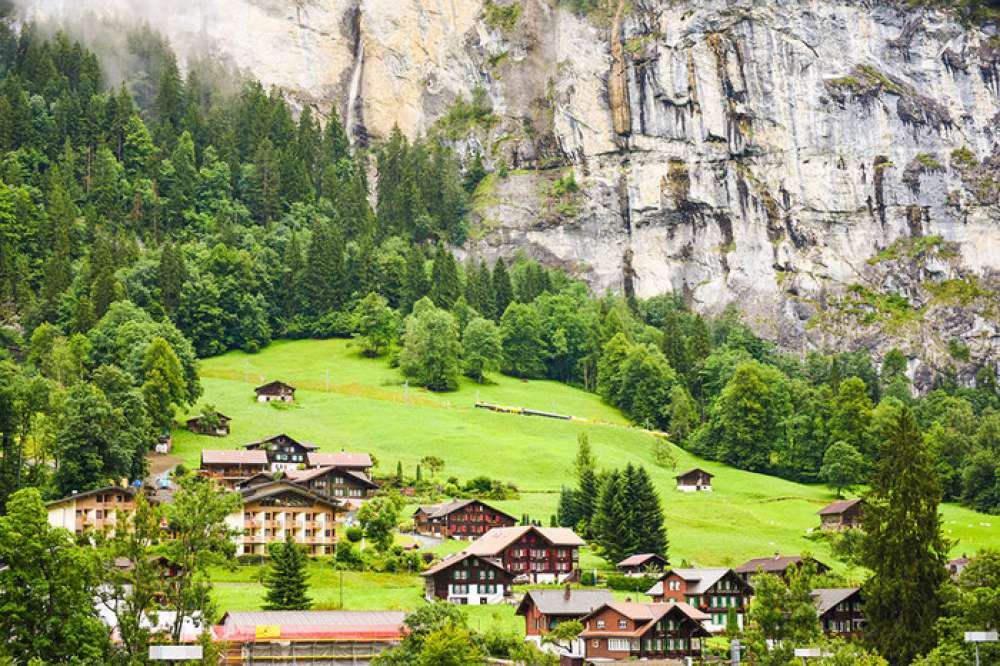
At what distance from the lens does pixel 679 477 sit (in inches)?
5187

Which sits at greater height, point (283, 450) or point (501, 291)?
point (501, 291)

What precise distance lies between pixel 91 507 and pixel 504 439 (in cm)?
4905

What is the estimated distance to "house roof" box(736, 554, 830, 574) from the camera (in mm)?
92312

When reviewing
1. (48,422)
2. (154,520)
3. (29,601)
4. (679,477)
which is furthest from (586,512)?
(29,601)

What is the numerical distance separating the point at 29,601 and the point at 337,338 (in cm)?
12515

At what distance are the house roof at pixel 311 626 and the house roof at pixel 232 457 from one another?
139ft

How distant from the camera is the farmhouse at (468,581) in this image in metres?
93.4

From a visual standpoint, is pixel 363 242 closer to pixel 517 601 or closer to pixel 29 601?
pixel 517 601

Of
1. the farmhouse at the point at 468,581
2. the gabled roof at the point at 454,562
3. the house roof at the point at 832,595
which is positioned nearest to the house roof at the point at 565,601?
the farmhouse at the point at 468,581

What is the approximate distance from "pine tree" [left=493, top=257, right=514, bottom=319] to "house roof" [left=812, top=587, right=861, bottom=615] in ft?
341

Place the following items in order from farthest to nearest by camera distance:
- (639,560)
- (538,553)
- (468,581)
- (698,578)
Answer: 1. (538,553)
2. (639,560)
3. (468,581)
4. (698,578)

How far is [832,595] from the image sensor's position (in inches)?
3378

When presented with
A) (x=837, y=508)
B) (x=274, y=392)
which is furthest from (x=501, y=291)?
(x=837, y=508)

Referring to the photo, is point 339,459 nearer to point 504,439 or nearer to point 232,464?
point 232,464
